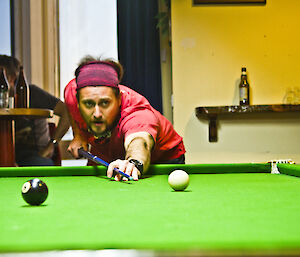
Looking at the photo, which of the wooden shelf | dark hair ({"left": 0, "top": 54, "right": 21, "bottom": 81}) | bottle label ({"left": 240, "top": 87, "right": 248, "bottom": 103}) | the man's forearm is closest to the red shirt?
the man's forearm

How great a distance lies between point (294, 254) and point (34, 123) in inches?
138

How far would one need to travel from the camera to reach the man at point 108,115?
3.00 meters

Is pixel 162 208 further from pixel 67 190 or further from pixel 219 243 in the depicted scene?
pixel 67 190

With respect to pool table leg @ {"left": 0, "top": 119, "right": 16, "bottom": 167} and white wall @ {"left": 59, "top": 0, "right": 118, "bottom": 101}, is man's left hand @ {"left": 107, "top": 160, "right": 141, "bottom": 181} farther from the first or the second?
white wall @ {"left": 59, "top": 0, "right": 118, "bottom": 101}

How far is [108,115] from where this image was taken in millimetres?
3371

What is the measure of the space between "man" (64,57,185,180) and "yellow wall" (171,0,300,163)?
0.36 metres

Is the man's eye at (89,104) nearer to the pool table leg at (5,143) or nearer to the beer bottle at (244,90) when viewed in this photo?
the pool table leg at (5,143)

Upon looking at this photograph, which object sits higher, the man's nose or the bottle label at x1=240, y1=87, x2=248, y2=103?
the bottle label at x1=240, y1=87, x2=248, y2=103

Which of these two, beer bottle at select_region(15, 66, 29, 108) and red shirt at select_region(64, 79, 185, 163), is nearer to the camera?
red shirt at select_region(64, 79, 185, 163)

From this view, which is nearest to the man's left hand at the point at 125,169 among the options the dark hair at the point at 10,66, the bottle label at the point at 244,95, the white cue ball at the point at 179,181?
the white cue ball at the point at 179,181

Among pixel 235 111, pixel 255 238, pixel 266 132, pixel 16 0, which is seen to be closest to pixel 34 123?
pixel 16 0

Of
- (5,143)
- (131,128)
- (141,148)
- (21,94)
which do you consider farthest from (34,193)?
(21,94)

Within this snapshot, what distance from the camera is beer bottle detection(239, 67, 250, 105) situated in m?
3.42

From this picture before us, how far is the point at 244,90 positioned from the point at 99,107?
1.26 m
